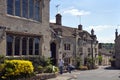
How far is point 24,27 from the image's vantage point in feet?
96.6

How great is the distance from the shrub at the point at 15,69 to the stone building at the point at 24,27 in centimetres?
353

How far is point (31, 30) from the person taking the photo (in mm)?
30688

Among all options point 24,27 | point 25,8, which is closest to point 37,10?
point 25,8

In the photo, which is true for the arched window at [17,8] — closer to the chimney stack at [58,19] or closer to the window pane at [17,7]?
the window pane at [17,7]

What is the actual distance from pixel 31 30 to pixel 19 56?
3.35 m

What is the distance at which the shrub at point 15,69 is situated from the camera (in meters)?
22.6

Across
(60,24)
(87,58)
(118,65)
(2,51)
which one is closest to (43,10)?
(2,51)

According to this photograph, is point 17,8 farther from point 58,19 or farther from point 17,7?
point 58,19

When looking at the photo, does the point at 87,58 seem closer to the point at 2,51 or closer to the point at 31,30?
the point at 31,30

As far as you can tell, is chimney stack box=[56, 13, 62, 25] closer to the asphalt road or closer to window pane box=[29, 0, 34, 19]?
the asphalt road

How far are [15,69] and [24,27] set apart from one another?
7422 millimetres

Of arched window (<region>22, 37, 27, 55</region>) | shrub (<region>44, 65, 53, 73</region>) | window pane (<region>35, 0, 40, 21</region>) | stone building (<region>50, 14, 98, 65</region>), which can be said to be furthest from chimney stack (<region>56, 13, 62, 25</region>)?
shrub (<region>44, 65, 53, 73</region>)

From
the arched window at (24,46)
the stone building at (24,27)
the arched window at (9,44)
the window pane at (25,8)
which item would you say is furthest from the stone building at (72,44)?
the arched window at (9,44)

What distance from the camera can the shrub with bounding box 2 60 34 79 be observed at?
22578 millimetres
